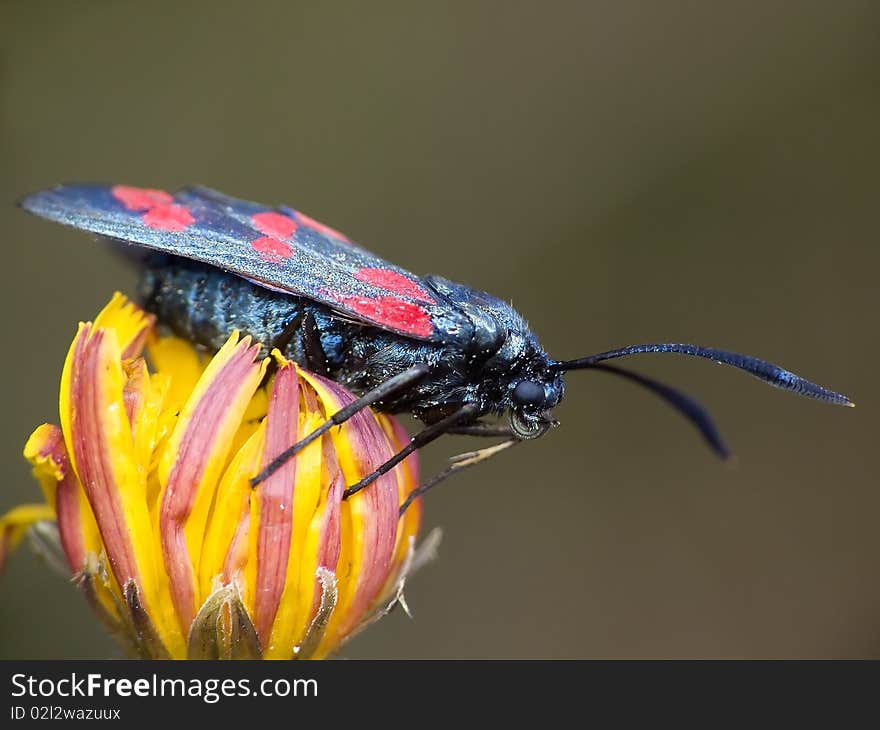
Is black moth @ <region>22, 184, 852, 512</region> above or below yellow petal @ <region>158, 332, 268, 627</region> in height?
above

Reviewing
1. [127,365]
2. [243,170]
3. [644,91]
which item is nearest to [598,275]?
[644,91]

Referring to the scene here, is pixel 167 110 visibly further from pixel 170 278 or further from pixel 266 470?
pixel 266 470

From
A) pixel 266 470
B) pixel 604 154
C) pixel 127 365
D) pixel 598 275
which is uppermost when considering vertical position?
pixel 604 154

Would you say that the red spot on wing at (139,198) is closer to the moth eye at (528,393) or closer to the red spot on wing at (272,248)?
the red spot on wing at (272,248)

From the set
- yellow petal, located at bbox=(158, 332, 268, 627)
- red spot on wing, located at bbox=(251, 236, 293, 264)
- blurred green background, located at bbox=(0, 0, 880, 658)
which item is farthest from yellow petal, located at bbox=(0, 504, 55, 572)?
blurred green background, located at bbox=(0, 0, 880, 658)

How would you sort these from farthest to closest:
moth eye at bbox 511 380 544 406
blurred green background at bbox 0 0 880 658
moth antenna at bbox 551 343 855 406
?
blurred green background at bbox 0 0 880 658 < moth eye at bbox 511 380 544 406 < moth antenna at bbox 551 343 855 406

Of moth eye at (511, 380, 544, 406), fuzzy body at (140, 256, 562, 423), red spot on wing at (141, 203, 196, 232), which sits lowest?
moth eye at (511, 380, 544, 406)

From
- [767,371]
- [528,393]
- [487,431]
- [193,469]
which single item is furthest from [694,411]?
[193,469]

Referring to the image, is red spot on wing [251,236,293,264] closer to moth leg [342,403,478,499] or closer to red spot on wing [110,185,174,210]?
red spot on wing [110,185,174,210]

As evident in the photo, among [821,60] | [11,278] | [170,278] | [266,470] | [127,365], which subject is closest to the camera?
[266,470]
